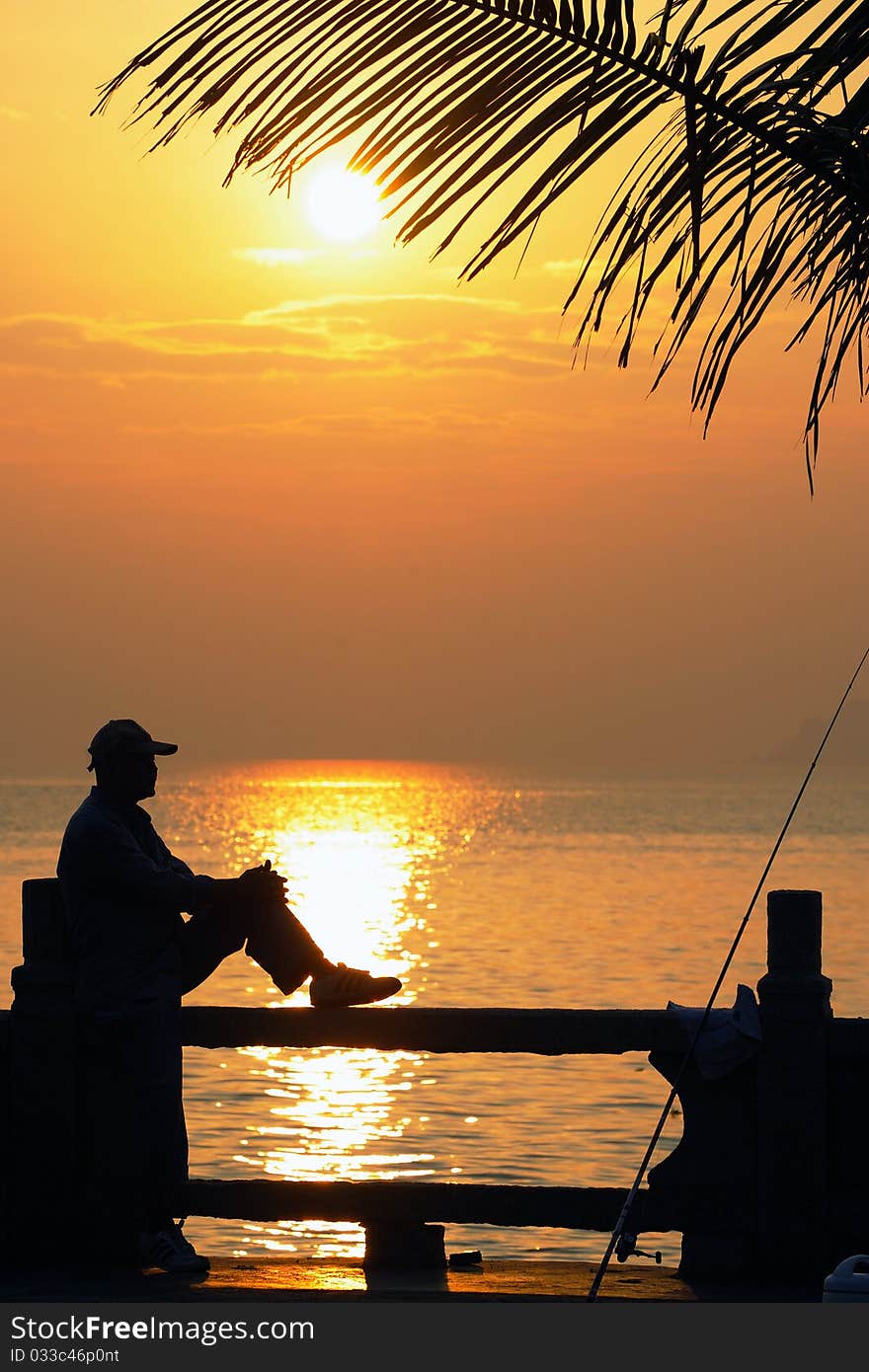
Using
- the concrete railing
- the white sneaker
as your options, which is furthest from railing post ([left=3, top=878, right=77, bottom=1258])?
the white sneaker

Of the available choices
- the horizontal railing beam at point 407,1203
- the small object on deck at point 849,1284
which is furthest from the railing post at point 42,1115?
the small object on deck at point 849,1284

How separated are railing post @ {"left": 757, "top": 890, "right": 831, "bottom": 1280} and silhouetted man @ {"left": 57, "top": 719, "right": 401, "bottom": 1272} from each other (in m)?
1.62

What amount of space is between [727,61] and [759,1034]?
435 centimetres

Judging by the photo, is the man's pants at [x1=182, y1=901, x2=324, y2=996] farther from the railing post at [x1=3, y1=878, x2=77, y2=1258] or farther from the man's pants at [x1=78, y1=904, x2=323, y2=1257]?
the railing post at [x1=3, y1=878, x2=77, y2=1258]

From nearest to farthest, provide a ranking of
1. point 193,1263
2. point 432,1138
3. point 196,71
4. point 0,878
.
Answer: point 196,71
point 193,1263
point 432,1138
point 0,878

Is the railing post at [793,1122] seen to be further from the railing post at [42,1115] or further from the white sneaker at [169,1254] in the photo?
the railing post at [42,1115]

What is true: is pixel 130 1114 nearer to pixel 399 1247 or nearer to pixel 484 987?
pixel 399 1247

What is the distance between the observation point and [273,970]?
7.43 metres

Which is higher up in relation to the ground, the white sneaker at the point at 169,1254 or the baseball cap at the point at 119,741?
the baseball cap at the point at 119,741

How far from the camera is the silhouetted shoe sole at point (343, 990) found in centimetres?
722

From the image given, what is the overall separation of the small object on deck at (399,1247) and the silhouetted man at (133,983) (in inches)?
27.7

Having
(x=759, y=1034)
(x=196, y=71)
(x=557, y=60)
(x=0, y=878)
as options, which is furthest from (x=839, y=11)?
(x=0, y=878)

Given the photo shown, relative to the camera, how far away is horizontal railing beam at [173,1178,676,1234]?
23.0 feet
